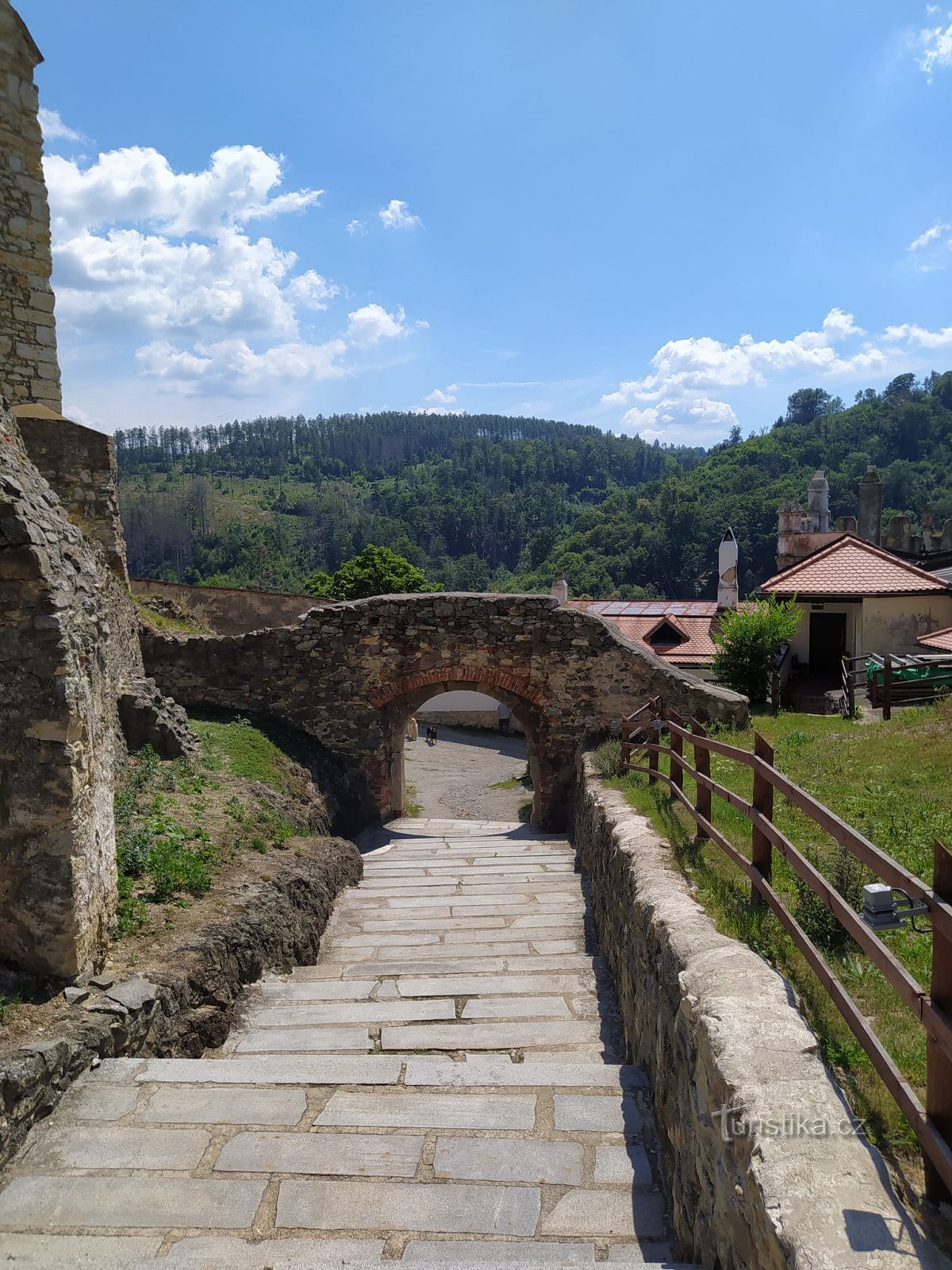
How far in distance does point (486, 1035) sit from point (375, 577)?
1785 inches

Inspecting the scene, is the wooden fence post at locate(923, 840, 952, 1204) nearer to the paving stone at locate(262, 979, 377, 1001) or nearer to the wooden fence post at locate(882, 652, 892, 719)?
the paving stone at locate(262, 979, 377, 1001)

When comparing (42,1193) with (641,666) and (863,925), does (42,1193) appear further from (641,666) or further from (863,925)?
(641,666)

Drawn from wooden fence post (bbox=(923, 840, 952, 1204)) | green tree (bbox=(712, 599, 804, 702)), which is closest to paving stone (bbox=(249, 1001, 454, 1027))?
wooden fence post (bbox=(923, 840, 952, 1204))

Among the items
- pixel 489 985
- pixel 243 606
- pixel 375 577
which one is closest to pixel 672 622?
pixel 243 606

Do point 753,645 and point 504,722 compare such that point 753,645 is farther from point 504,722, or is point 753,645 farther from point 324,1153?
point 504,722

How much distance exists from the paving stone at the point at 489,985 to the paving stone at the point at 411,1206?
243 cm

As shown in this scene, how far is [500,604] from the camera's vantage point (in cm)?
1250

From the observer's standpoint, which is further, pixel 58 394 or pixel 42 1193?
pixel 58 394

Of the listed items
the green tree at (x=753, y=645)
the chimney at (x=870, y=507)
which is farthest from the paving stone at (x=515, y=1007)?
the chimney at (x=870, y=507)

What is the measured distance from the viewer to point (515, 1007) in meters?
5.22

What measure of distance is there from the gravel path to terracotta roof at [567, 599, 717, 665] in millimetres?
5426

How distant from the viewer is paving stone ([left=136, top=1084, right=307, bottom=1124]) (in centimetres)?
347

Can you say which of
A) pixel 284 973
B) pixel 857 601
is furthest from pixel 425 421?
pixel 284 973

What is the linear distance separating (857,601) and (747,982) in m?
17.9
